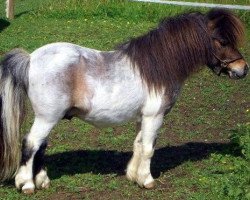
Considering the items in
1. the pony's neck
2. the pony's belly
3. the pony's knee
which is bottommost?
the pony's knee

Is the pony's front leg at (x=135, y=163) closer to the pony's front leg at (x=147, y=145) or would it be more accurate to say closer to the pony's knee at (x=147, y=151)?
the pony's front leg at (x=147, y=145)

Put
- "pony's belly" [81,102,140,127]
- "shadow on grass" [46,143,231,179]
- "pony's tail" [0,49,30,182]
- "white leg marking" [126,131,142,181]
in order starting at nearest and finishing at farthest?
1. "pony's tail" [0,49,30,182]
2. "pony's belly" [81,102,140,127]
3. "white leg marking" [126,131,142,181]
4. "shadow on grass" [46,143,231,179]


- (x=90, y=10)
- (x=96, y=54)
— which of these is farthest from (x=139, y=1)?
(x=96, y=54)

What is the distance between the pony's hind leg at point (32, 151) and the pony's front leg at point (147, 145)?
81 centimetres

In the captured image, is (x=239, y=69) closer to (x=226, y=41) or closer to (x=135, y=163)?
(x=226, y=41)

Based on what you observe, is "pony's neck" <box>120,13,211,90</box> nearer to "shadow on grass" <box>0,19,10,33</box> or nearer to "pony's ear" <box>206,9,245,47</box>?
"pony's ear" <box>206,9,245,47</box>

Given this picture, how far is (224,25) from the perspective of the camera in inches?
234

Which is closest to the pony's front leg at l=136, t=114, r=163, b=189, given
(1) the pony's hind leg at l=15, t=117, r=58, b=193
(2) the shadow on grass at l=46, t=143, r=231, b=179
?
(2) the shadow on grass at l=46, t=143, r=231, b=179

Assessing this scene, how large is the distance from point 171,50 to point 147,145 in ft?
2.81

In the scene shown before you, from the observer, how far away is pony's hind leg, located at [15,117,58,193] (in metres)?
5.59

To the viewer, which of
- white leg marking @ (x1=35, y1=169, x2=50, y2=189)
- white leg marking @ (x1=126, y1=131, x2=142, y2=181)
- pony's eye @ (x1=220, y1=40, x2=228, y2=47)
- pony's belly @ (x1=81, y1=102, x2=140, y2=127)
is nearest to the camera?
pony's belly @ (x1=81, y1=102, x2=140, y2=127)

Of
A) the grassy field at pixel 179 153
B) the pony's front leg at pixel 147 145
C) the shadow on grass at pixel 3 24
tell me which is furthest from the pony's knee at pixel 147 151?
the shadow on grass at pixel 3 24

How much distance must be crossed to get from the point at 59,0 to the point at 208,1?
4.09 m

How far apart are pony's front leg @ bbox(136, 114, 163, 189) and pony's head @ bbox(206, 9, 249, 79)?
741 mm
